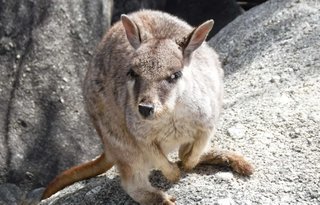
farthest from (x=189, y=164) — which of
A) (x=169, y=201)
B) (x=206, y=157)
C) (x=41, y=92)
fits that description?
(x=41, y=92)

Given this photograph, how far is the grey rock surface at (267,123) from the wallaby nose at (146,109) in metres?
0.82

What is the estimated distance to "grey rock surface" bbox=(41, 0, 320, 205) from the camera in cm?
445

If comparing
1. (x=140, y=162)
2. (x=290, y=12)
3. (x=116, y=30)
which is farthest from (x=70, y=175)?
(x=290, y=12)

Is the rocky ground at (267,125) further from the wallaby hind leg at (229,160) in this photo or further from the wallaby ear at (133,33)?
the wallaby ear at (133,33)

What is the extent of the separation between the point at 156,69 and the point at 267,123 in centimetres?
131

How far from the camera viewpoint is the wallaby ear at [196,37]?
13.9ft

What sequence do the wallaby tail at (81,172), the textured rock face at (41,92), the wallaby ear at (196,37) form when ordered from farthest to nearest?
the textured rock face at (41,92)
the wallaby tail at (81,172)
the wallaby ear at (196,37)

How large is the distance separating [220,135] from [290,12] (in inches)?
86.9

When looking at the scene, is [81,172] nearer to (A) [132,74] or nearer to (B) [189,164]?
(B) [189,164]

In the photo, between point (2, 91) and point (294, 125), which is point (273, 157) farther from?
point (2, 91)

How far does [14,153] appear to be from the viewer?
6.80 m

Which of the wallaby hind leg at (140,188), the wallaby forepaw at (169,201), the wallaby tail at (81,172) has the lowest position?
the wallaby tail at (81,172)

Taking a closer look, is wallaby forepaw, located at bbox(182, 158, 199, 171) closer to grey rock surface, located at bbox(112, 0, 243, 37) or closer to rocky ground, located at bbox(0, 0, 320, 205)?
rocky ground, located at bbox(0, 0, 320, 205)

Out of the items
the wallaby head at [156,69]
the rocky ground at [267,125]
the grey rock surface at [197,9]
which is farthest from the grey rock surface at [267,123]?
the grey rock surface at [197,9]
